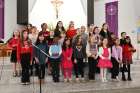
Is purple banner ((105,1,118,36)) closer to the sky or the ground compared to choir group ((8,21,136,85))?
closer to the sky

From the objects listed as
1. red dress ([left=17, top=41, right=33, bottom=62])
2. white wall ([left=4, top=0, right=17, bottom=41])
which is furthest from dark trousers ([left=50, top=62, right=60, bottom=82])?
white wall ([left=4, top=0, right=17, bottom=41])

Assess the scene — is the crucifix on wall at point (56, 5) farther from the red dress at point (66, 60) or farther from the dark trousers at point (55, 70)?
the dark trousers at point (55, 70)

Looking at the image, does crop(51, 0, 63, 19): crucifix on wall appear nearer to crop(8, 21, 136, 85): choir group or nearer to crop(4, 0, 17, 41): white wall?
crop(4, 0, 17, 41): white wall

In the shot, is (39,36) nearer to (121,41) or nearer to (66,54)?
(66,54)

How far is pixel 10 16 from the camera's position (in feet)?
76.9

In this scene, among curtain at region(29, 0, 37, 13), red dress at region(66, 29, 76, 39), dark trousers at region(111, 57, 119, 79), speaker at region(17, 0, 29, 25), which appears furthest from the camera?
curtain at region(29, 0, 37, 13)

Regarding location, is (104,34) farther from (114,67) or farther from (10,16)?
(10,16)

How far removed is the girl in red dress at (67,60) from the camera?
12.2 meters

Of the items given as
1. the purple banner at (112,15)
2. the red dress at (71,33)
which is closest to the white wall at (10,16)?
the purple banner at (112,15)

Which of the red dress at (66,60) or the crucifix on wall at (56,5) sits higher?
the crucifix on wall at (56,5)

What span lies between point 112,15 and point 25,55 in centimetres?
1268

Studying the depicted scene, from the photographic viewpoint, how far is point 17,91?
1034 centimetres

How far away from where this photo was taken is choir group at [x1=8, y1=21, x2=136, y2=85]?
38.4 feet

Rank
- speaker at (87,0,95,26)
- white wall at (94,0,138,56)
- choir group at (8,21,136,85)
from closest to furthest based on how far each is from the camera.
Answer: choir group at (8,21,136,85) → white wall at (94,0,138,56) → speaker at (87,0,95,26)
